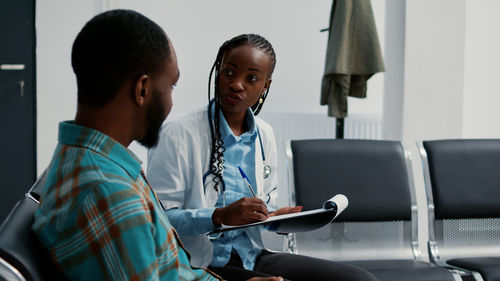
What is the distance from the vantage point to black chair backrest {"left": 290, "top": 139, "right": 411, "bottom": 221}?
2064mm

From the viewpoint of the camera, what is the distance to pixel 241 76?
1.57m

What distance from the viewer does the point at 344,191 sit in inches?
82.2

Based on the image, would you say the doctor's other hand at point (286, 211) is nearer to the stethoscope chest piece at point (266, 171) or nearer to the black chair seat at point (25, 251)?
the stethoscope chest piece at point (266, 171)

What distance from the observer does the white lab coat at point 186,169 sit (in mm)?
1479

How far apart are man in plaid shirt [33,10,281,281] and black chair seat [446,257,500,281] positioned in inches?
52.2

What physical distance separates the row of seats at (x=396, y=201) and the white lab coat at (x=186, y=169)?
1.84ft

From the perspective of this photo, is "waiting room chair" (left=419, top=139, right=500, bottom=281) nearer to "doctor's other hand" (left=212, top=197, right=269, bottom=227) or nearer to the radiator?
"doctor's other hand" (left=212, top=197, right=269, bottom=227)

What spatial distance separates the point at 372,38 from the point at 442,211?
1320 mm

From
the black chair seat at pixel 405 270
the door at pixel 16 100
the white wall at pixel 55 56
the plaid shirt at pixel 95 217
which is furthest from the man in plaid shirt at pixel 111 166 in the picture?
the door at pixel 16 100

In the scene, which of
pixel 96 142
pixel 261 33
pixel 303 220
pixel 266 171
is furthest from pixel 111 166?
pixel 261 33

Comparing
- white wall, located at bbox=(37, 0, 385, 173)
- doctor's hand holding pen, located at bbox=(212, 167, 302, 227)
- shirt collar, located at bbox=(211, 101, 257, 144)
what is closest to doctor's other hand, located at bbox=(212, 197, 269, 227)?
doctor's hand holding pen, located at bbox=(212, 167, 302, 227)

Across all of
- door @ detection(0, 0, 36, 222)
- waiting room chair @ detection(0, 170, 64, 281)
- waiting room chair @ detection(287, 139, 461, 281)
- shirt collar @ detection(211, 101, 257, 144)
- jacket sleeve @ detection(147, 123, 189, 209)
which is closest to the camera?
waiting room chair @ detection(0, 170, 64, 281)

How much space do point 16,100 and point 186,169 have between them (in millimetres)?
2821

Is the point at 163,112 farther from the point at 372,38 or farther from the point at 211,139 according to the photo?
the point at 372,38
